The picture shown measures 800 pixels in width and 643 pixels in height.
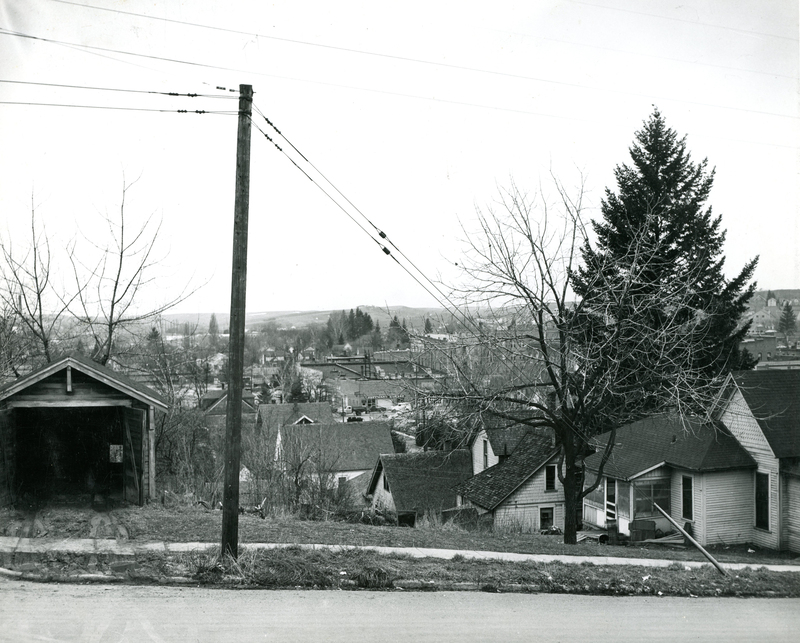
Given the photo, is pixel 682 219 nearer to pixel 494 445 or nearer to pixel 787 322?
pixel 787 322

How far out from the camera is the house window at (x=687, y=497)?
20609mm

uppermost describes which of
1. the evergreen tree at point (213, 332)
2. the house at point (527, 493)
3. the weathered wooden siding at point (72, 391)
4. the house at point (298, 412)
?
the evergreen tree at point (213, 332)

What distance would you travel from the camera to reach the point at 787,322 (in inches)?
754

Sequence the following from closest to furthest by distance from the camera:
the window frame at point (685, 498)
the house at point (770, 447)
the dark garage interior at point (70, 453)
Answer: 1. the dark garage interior at point (70, 453)
2. the house at point (770, 447)
3. the window frame at point (685, 498)

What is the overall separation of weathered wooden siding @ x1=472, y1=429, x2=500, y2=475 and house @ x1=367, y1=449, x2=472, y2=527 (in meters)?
0.76

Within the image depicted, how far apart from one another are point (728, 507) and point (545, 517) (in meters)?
7.50

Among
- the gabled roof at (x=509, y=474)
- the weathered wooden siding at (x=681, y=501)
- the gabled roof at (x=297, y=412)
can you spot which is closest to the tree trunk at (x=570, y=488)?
the weathered wooden siding at (x=681, y=501)

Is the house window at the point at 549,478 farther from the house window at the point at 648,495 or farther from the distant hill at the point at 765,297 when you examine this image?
the distant hill at the point at 765,297

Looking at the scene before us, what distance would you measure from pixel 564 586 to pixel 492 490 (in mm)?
17714

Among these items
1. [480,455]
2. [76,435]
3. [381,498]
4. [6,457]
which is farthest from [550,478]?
[6,457]

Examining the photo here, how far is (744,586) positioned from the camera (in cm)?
902

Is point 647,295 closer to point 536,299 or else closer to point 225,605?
point 536,299

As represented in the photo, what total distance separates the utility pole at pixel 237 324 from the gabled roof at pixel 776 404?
15628 mm

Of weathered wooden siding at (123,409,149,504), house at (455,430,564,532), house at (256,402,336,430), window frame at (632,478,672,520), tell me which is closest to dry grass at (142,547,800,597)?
weathered wooden siding at (123,409,149,504)
